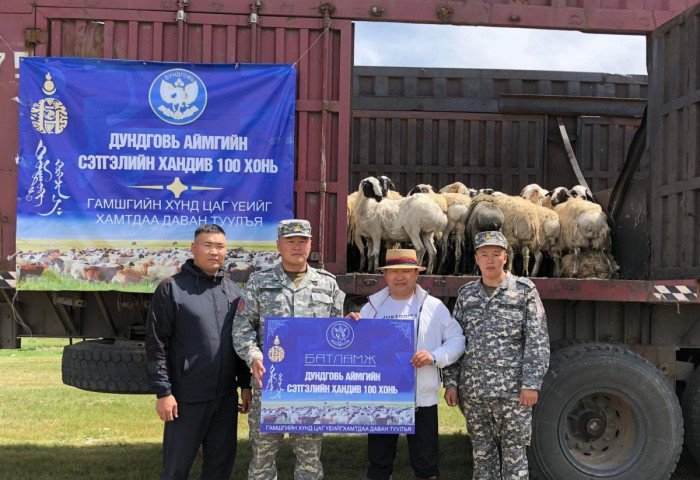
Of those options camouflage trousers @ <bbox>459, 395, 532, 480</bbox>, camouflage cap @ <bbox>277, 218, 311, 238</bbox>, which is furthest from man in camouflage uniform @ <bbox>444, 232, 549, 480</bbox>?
camouflage cap @ <bbox>277, 218, 311, 238</bbox>

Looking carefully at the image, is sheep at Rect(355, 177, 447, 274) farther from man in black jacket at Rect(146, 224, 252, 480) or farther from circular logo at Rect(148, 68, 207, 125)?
man in black jacket at Rect(146, 224, 252, 480)

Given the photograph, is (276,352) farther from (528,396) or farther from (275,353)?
(528,396)

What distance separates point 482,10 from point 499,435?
3205 mm

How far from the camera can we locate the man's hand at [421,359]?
4102mm

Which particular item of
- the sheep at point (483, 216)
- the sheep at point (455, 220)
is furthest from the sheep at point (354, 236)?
the sheep at point (483, 216)

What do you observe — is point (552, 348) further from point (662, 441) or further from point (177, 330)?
point (177, 330)

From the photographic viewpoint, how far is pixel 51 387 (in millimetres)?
10219

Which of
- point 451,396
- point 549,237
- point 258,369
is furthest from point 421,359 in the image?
point 549,237

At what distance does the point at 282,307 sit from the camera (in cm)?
415

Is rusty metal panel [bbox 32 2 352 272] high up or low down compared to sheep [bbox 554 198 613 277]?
up

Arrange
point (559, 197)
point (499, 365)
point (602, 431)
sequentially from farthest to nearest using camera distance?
point (559, 197), point (602, 431), point (499, 365)

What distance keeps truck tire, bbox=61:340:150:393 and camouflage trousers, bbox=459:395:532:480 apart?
2.38 meters

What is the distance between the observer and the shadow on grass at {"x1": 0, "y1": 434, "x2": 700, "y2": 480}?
578 centimetres

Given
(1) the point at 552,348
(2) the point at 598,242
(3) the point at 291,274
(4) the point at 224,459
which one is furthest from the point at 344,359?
(2) the point at 598,242
